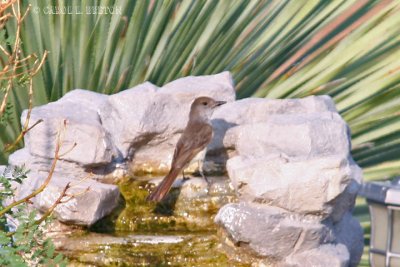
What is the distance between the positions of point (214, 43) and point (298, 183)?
1.86m

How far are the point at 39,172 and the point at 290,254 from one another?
3.89 feet

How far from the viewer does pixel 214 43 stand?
553cm

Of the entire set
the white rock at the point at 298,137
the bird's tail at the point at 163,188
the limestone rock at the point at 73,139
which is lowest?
the bird's tail at the point at 163,188

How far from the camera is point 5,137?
5.59m

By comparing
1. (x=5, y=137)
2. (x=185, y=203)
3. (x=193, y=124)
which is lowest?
(x=5, y=137)

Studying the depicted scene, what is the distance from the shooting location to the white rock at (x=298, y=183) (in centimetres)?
383

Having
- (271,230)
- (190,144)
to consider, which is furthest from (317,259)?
(190,144)

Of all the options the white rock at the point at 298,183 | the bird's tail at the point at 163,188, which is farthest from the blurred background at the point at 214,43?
the white rock at the point at 298,183

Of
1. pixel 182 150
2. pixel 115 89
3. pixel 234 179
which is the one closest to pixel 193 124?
pixel 182 150

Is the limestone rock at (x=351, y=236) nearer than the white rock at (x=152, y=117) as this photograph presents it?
Yes

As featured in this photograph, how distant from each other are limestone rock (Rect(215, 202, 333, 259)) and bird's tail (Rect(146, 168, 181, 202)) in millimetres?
404

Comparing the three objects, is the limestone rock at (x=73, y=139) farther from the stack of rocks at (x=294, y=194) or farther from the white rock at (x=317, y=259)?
the white rock at (x=317, y=259)

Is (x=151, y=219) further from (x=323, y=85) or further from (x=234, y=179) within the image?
(x=323, y=85)

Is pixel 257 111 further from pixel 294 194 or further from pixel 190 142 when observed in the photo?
pixel 294 194
